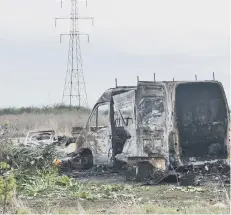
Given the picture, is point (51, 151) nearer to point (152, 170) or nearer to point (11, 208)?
point (152, 170)

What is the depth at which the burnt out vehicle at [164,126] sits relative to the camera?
14.4 meters

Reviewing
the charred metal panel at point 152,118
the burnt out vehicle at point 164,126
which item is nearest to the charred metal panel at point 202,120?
the burnt out vehicle at point 164,126

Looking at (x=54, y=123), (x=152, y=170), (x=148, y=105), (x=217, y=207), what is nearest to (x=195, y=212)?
(x=217, y=207)

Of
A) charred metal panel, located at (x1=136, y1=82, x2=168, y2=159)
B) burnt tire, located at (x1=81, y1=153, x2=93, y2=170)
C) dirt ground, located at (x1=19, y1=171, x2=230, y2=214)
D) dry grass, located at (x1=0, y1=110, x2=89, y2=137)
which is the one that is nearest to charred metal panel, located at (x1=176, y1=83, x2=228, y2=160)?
charred metal panel, located at (x1=136, y1=82, x2=168, y2=159)

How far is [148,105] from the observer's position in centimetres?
1492

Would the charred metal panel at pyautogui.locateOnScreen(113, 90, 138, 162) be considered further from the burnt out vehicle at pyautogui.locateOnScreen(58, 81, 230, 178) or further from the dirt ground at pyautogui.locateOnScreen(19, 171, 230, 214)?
the dirt ground at pyautogui.locateOnScreen(19, 171, 230, 214)

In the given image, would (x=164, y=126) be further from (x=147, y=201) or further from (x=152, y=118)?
(x=147, y=201)

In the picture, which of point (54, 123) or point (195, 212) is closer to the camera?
point (195, 212)

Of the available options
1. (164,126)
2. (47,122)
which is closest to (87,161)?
(164,126)

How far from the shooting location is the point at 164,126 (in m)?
14.4

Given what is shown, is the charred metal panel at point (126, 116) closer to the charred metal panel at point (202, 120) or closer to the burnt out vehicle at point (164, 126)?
the burnt out vehicle at point (164, 126)

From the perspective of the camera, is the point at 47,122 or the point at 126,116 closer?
the point at 126,116

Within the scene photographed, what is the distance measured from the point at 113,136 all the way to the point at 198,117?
212 centimetres

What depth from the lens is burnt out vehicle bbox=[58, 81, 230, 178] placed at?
47.4 ft
